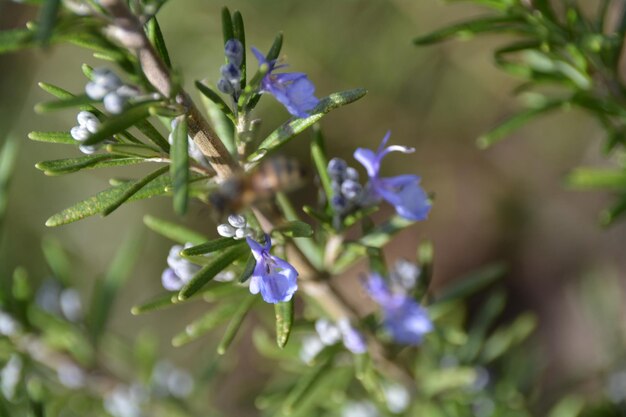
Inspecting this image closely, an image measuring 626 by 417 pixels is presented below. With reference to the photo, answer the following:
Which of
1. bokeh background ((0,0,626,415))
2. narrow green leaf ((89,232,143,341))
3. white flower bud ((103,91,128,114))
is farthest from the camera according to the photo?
bokeh background ((0,0,626,415))

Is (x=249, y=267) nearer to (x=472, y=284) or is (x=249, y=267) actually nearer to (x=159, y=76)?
(x=159, y=76)

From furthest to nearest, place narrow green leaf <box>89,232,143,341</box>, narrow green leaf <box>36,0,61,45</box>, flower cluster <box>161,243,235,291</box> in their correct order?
narrow green leaf <box>89,232,143,341</box> < flower cluster <box>161,243,235,291</box> < narrow green leaf <box>36,0,61,45</box>

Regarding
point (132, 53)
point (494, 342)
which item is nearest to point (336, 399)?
point (494, 342)

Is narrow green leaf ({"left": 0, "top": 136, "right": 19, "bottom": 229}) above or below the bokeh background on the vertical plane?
above

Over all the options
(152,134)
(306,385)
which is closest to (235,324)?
(306,385)

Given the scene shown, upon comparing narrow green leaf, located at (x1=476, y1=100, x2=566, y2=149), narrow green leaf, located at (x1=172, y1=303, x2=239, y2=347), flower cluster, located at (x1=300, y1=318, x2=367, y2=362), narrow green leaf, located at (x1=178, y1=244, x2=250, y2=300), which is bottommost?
flower cluster, located at (x1=300, y1=318, x2=367, y2=362)

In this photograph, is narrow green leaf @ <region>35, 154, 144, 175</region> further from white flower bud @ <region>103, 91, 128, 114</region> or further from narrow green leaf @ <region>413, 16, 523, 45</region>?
narrow green leaf @ <region>413, 16, 523, 45</region>

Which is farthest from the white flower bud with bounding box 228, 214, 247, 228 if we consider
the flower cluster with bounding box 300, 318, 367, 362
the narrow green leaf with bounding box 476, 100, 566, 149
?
the narrow green leaf with bounding box 476, 100, 566, 149
